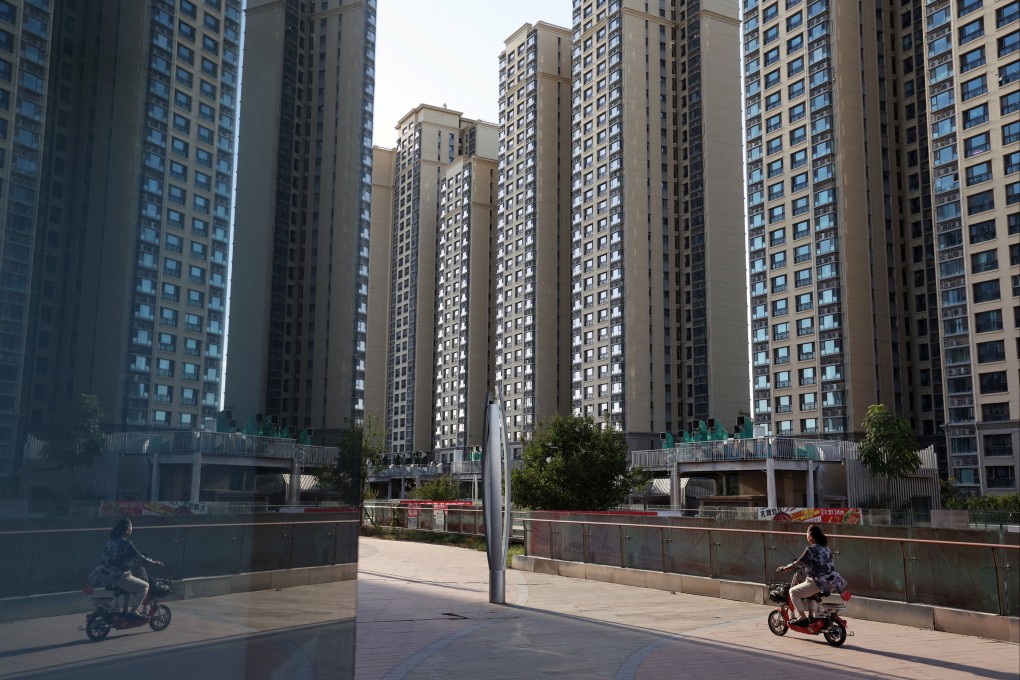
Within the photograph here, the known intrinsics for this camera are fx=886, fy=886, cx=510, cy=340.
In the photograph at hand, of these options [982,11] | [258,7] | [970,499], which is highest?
[982,11]

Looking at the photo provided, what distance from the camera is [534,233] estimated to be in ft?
373

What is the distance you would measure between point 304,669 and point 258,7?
5.40 feet

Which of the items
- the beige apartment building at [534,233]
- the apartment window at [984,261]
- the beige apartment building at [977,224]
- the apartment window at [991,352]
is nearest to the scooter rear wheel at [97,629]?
the beige apartment building at [977,224]

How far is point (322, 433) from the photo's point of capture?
2213mm

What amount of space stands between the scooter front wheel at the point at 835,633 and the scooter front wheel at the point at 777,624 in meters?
0.74

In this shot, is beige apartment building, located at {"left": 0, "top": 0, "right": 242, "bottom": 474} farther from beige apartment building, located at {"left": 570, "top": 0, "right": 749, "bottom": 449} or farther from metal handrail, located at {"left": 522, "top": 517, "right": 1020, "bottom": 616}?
beige apartment building, located at {"left": 570, "top": 0, "right": 749, "bottom": 449}

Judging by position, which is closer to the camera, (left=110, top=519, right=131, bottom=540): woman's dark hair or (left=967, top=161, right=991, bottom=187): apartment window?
(left=110, top=519, right=131, bottom=540): woman's dark hair

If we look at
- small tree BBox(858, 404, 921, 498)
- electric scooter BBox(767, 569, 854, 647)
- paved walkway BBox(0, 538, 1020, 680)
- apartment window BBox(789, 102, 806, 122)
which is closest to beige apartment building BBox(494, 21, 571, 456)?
apartment window BBox(789, 102, 806, 122)

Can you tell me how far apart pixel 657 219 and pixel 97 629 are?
100 metres

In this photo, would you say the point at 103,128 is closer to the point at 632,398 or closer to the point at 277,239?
the point at 277,239

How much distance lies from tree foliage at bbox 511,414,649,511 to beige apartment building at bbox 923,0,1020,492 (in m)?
39.8

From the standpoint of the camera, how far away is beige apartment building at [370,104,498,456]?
13675 centimetres

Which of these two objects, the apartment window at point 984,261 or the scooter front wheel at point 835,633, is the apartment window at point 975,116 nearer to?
the apartment window at point 984,261

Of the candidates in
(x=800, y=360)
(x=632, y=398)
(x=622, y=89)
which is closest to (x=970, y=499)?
(x=800, y=360)
